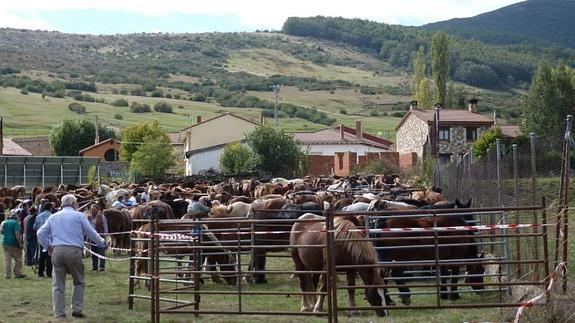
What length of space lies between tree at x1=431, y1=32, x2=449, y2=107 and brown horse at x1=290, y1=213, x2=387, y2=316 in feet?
306

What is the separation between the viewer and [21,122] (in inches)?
4838

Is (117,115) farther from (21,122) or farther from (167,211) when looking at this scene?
(167,211)

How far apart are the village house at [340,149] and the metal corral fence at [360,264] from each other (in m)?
50.0

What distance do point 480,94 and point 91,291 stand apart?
17438 cm

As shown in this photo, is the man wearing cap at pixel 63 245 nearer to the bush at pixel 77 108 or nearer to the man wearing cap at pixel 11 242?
the man wearing cap at pixel 11 242

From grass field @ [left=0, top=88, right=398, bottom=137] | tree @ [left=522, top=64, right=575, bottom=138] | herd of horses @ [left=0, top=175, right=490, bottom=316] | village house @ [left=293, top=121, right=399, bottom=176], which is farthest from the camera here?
grass field @ [left=0, top=88, right=398, bottom=137]

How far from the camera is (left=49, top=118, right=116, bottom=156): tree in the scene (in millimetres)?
99875

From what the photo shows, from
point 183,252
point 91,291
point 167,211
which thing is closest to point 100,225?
point 167,211

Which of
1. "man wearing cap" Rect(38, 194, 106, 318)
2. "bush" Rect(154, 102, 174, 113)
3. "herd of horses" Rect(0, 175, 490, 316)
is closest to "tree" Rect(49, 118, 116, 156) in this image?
"bush" Rect(154, 102, 174, 113)

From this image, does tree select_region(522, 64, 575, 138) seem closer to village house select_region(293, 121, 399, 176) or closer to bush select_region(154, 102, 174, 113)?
village house select_region(293, 121, 399, 176)

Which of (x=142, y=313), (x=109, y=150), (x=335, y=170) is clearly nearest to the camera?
(x=142, y=313)

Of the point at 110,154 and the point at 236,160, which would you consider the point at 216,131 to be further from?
the point at 236,160

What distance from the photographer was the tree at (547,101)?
7400 cm

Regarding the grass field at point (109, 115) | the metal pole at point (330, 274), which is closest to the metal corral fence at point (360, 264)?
the metal pole at point (330, 274)
